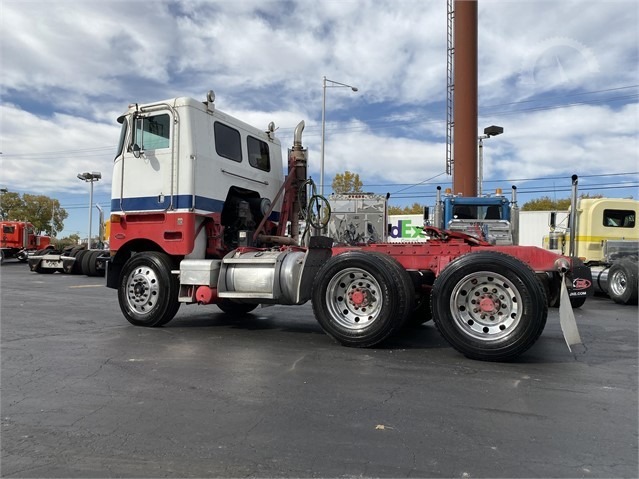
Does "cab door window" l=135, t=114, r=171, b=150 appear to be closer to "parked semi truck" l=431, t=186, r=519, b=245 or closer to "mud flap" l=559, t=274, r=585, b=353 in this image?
"mud flap" l=559, t=274, r=585, b=353

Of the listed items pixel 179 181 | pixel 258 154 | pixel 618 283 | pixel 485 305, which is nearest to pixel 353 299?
pixel 485 305

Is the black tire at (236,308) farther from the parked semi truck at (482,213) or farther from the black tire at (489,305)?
the parked semi truck at (482,213)

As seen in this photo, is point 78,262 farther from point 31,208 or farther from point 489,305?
point 31,208

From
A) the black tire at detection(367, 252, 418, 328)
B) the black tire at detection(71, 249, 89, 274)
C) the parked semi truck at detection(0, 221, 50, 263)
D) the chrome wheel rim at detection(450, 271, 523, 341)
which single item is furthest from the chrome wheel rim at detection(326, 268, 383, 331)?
the parked semi truck at detection(0, 221, 50, 263)

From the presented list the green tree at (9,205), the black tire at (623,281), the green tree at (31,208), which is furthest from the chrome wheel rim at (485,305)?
the green tree at (9,205)

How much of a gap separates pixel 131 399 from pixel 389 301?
2897 millimetres

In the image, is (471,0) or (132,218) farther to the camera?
(471,0)

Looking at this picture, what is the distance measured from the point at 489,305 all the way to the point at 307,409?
250 cm

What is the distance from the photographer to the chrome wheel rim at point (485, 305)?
205 inches

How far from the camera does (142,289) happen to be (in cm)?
754

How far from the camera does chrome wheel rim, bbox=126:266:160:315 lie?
7434 millimetres

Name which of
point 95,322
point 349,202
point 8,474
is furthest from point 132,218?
point 349,202

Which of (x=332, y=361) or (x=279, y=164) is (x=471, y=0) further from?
(x=332, y=361)

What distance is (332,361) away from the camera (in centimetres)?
532
